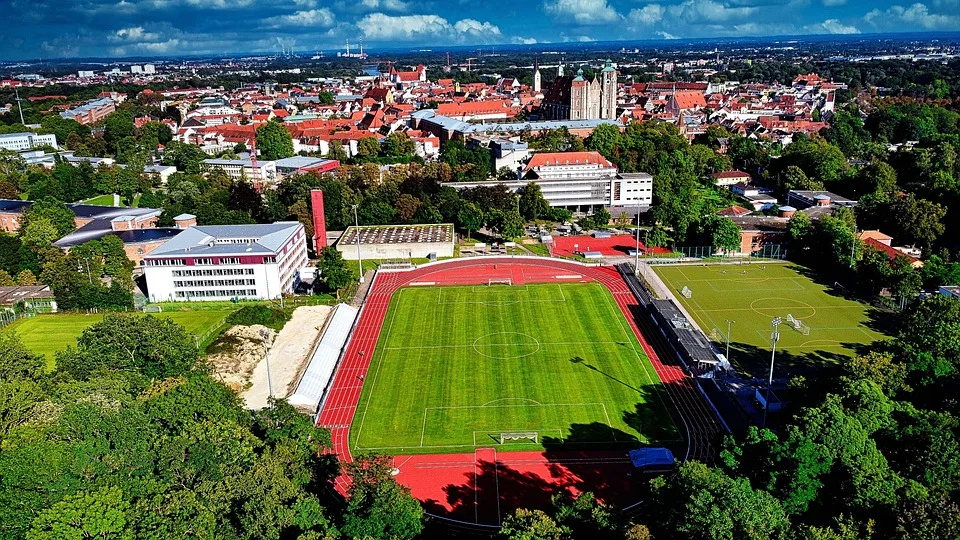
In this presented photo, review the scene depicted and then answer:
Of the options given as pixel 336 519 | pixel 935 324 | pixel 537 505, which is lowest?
pixel 537 505

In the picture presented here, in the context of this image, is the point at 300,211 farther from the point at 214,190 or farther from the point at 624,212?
the point at 624,212

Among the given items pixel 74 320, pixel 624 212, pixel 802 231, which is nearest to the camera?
pixel 74 320

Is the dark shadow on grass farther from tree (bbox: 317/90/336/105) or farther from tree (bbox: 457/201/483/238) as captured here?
tree (bbox: 317/90/336/105)

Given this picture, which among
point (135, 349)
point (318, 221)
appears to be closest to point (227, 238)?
point (318, 221)

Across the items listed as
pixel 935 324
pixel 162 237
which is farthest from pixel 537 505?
pixel 162 237

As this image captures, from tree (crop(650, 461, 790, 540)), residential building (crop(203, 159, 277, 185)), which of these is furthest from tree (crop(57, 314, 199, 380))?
residential building (crop(203, 159, 277, 185))

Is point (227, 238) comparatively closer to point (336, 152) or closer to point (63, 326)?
point (63, 326)

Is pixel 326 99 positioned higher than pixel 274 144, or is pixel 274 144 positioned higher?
pixel 326 99
